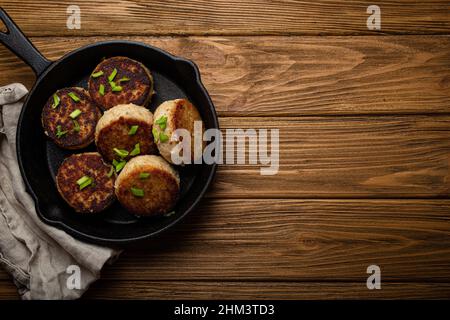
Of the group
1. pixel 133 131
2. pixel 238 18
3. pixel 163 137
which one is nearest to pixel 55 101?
pixel 133 131

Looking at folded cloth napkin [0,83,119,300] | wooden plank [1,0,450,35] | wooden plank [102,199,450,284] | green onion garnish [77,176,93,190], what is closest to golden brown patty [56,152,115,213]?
green onion garnish [77,176,93,190]

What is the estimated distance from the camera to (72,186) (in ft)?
4.96

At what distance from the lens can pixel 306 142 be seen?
163 centimetres

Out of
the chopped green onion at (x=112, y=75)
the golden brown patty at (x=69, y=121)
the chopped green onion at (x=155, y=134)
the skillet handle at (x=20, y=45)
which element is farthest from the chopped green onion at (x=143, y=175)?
the skillet handle at (x=20, y=45)

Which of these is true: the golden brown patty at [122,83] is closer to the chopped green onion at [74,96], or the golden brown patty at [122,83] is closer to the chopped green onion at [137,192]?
the chopped green onion at [74,96]

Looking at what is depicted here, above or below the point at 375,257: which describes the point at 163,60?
above

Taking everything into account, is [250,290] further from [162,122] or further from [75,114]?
[75,114]

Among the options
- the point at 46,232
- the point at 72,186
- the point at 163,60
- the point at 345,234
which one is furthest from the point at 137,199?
the point at 345,234

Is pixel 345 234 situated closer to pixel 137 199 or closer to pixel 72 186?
pixel 137 199

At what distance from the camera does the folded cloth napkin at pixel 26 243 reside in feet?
5.08

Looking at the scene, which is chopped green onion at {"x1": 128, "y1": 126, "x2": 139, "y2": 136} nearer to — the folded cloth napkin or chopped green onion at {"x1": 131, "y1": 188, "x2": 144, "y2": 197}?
chopped green onion at {"x1": 131, "y1": 188, "x2": 144, "y2": 197}

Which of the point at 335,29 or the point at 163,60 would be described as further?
the point at 335,29

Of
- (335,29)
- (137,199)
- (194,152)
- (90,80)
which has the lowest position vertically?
(137,199)

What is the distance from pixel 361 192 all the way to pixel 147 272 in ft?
2.57
